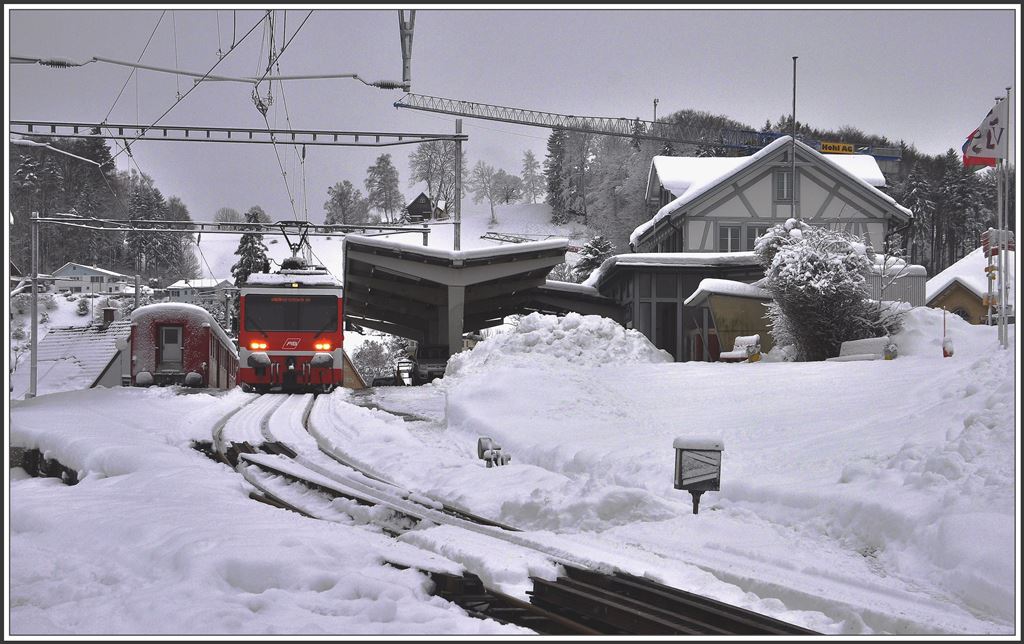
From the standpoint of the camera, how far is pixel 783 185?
36156mm

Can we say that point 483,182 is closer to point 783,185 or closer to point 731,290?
point 783,185

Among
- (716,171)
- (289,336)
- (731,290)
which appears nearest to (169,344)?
(289,336)

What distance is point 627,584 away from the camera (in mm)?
6344

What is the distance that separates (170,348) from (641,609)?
26.4 metres

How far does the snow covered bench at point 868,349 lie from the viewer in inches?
723

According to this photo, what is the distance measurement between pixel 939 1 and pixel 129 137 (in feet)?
72.8

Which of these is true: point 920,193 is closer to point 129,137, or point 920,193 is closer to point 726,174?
point 726,174

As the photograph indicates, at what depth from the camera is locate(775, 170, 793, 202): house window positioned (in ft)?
118

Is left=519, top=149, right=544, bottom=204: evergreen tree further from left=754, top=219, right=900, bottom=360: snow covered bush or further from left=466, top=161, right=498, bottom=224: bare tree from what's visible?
left=754, top=219, right=900, bottom=360: snow covered bush

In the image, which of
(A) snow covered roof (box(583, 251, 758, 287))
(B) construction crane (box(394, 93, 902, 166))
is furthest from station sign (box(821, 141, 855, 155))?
(A) snow covered roof (box(583, 251, 758, 287))

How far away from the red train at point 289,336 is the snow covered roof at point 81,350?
14.1 meters

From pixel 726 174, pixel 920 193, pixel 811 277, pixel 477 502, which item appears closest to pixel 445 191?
pixel 726 174

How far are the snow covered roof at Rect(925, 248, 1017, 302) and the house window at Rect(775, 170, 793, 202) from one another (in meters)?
6.34

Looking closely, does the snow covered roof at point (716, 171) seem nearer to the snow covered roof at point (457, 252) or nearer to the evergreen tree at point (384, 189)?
the snow covered roof at point (457, 252)
